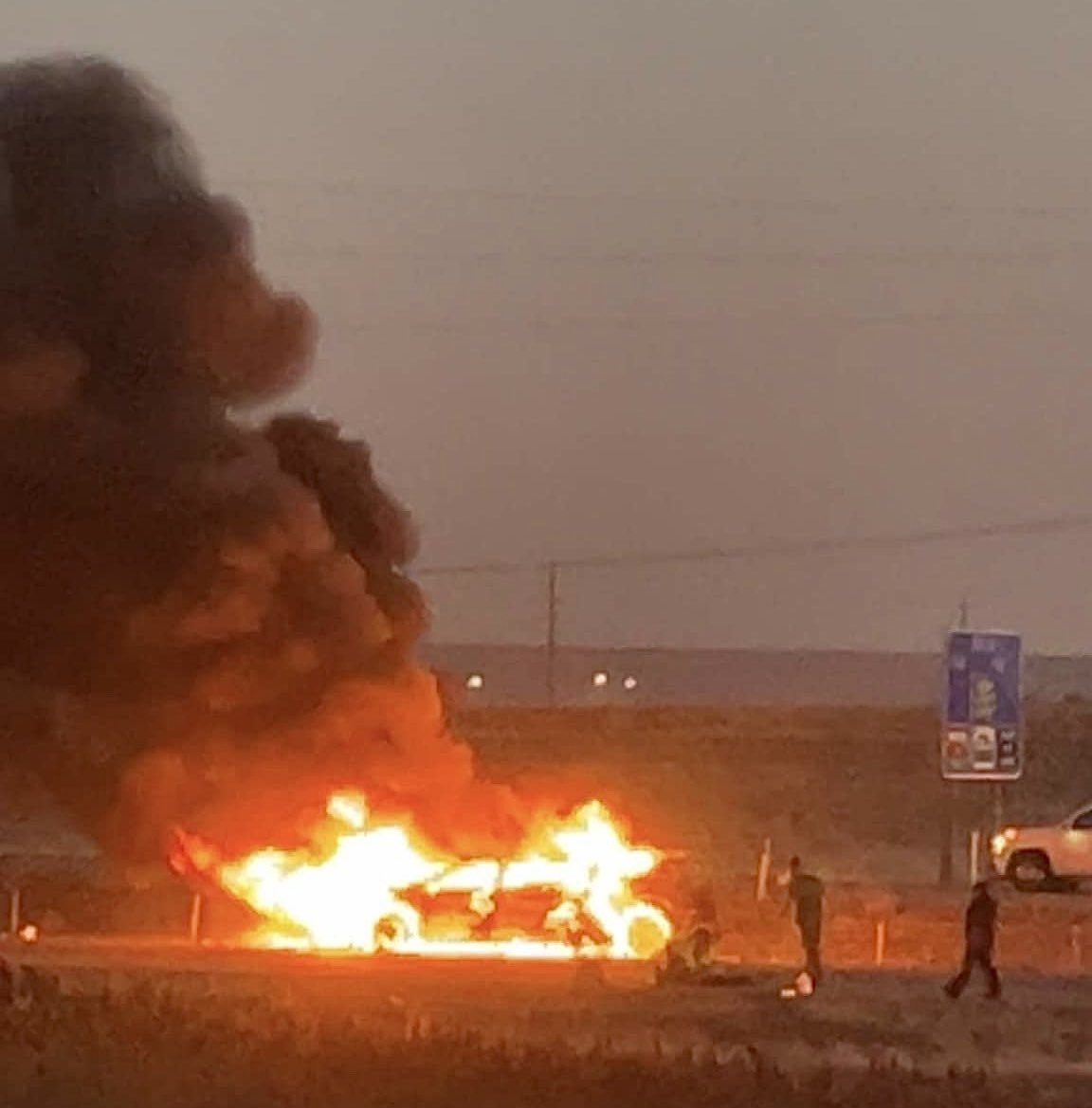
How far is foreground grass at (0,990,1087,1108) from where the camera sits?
68.5 ft

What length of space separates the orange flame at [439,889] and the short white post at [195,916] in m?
0.77

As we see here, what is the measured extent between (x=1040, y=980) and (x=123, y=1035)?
1631 centimetres

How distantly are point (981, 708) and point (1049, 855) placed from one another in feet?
21.2

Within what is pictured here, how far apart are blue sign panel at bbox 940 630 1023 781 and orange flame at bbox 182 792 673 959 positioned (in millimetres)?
5135

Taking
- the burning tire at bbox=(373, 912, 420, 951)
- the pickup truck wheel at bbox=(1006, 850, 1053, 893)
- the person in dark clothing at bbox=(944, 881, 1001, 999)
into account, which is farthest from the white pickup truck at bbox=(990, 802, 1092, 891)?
the person in dark clothing at bbox=(944, 881, 1001, 999)

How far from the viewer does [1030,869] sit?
5053 centimetres

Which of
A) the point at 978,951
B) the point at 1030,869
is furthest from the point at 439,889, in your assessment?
the point at 1030,869

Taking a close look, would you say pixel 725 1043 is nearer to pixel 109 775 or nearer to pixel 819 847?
pixel 109 775

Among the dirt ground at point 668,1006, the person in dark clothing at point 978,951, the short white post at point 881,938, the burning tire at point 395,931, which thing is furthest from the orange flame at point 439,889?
the person in dark clothing at point 978,951

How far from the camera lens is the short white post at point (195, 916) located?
45.6 metres

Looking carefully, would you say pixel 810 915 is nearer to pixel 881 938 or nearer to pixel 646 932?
pixel 646 932

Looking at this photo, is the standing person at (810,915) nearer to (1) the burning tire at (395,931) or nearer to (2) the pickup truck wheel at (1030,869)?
(1) the burning tire at (395,931)

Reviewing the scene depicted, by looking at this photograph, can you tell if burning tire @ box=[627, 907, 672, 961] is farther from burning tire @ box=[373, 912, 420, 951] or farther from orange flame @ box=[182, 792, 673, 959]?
burning tire @ box=[373, 912, 420, 951]

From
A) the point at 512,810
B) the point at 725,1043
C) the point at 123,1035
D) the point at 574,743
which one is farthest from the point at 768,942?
the point at 574,743
